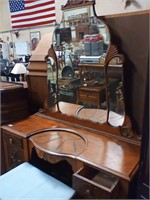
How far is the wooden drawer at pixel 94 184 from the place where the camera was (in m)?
0.98

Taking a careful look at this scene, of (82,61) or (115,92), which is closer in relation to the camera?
(115,92)

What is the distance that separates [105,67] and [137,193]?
76cm

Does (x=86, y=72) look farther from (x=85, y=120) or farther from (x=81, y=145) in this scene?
(x=81, y=145)

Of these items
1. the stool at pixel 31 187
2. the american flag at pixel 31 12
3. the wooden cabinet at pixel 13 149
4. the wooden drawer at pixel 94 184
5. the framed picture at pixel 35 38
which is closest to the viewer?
the wooden drawer at pixel 94 184

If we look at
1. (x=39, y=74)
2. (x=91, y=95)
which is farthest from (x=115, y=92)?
(x=39, y=74)

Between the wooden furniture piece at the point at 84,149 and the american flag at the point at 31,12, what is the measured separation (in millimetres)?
1679

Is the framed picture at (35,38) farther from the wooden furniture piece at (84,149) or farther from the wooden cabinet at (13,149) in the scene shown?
the wooden cabinet at (13,149)

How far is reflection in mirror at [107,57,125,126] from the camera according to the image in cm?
122

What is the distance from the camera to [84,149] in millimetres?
1219

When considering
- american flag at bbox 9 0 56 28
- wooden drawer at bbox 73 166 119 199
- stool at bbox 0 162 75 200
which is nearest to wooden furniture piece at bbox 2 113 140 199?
wooden drawer at bbox 73 166 119 199

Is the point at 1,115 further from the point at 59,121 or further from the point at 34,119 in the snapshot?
the point at 59,121

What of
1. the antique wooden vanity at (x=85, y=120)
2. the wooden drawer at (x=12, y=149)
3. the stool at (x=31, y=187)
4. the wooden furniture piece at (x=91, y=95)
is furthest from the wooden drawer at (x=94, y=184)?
the wooden drawer at (x=12, y=149)

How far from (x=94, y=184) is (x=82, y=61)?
817mm

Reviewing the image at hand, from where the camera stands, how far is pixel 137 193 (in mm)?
1016
